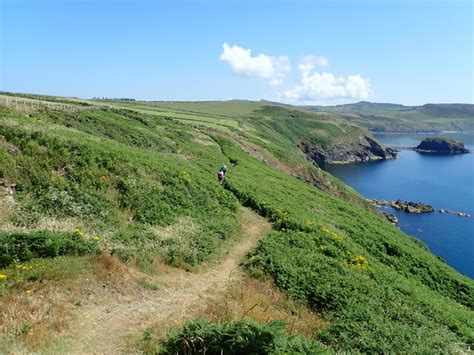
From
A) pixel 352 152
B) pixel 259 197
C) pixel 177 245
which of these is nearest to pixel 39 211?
pixel 177 245

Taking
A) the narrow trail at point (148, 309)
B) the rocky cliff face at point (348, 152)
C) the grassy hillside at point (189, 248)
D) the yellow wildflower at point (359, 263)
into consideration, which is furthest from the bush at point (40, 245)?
the rocky cliff face at point (348, 152)

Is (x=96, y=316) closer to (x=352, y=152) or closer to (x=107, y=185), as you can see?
(x=107, y=185)

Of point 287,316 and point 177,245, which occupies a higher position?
point 177,245

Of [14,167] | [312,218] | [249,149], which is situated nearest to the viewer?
[14,167]

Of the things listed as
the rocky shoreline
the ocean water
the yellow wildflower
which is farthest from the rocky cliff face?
the yellow wildflower

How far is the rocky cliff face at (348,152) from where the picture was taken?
16968 cm

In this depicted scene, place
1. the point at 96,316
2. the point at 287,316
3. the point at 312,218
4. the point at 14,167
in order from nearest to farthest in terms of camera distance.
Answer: the point at 96,316 < the point at 287,316 < the point at 14,167 < the point at 312,218

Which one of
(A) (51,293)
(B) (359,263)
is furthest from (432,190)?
(A) (51,293)

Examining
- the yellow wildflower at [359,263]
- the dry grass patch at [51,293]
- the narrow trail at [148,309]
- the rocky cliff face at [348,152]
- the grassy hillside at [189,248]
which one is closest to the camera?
the dry grass patch at [51,293]

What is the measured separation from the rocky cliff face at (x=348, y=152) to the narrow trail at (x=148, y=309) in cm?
14787

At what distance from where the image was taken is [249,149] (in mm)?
76312

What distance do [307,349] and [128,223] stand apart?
537 inches

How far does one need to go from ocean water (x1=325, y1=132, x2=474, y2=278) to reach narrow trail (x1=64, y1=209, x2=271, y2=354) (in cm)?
5050

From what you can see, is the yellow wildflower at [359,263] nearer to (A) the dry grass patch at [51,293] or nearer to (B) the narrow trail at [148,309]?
(B) the narrow trail at [148,309]
